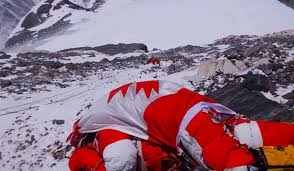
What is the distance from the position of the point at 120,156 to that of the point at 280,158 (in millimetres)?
1325

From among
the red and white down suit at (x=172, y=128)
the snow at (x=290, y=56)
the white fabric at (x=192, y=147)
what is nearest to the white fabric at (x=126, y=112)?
the red and white down suit at (x=172, y=128)

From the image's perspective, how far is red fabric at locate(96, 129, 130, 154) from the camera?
390cm

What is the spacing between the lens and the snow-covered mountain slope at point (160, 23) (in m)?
47.8

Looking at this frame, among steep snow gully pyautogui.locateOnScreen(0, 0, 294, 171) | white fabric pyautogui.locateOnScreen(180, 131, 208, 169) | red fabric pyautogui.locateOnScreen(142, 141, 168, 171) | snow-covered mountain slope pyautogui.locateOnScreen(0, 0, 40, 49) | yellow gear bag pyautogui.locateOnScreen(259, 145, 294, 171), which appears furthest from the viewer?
snow-covered mountain slope pyautogui.locateOnScreen(0, 0, 40, 49)

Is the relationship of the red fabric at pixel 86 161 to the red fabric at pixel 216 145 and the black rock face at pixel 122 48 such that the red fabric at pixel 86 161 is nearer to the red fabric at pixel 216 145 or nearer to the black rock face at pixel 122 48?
the red fabric at pixel 216 145

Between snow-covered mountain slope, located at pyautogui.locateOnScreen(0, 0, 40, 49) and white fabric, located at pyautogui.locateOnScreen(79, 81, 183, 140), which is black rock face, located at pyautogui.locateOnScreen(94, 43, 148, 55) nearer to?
white fabric, located at pyautogui.locateOnScreen(79, 81, 183, 140)

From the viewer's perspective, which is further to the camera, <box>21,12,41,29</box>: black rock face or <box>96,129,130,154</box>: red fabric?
<box>21,12,41,29</box>: black rock face

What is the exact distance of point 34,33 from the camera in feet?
243

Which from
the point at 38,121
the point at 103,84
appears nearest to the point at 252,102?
the point at 38,121

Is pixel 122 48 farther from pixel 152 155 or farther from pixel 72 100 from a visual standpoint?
pixel 152 155

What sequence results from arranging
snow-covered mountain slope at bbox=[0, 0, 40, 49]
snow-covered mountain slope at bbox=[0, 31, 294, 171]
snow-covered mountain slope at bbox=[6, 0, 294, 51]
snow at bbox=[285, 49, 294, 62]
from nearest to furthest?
1. snow-covered mountain slope at bbox=[0, 31, 294, 171]
2. snow at bbox=[285, 49, 294, 62]
3. snow-covered mountain slope at bbox=[6, 0, 294, 51]
4. snow-covered mountain slope at bbox=[0, 0, 40, 49]

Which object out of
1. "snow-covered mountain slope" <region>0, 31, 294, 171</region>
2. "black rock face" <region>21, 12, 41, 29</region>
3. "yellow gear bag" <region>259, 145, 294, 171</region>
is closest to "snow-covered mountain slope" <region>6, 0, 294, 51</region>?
"black rock face" <region>21, 12, 41, 29</region>

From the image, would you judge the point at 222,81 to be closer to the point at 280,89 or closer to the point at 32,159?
the point at 280,89

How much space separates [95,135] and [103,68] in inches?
588
